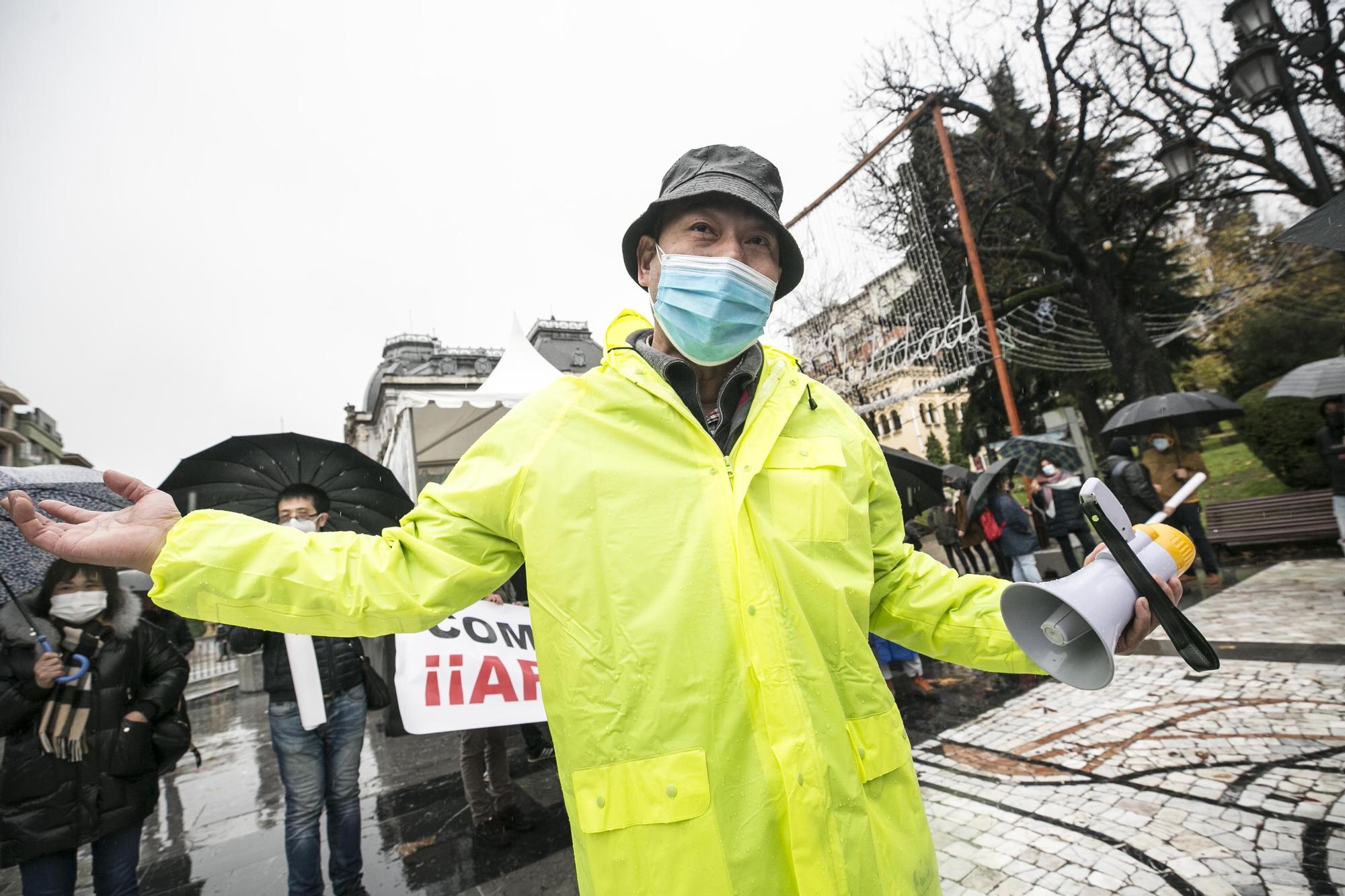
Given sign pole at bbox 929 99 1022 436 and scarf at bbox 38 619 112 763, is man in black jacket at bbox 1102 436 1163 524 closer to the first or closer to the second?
sign pole at bbox 929 99 1022 436

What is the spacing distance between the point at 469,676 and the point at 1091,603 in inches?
148

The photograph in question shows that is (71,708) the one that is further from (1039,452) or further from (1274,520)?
(1039,452)

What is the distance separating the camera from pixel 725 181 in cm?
174

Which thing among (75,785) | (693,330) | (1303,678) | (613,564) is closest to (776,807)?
(613,564)

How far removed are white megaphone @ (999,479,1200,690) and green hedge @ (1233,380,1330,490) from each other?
12287 mm

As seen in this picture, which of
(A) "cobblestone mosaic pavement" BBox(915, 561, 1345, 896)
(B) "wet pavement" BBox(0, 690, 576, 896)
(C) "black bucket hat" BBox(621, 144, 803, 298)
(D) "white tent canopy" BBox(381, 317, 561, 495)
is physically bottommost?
(A) "cobblestone mosaic pavement" BBox(915, 561, 1345, 896)

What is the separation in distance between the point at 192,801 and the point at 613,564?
23.9ft

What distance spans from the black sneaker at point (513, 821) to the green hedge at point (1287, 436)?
12495 millimetres

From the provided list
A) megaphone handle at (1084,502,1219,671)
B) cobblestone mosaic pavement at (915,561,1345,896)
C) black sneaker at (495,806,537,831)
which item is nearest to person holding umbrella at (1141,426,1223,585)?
cobblestone mosaic pavement at (915,561,1345,896)

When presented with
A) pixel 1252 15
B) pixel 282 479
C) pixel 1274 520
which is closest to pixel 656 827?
pixel 282 479

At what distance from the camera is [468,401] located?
8609mm

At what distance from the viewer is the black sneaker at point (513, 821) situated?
4180 millimetres

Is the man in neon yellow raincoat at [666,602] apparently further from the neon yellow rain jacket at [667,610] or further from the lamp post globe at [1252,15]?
the lamp post globe at [1252,15]

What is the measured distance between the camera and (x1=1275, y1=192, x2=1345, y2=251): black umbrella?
2809mm
